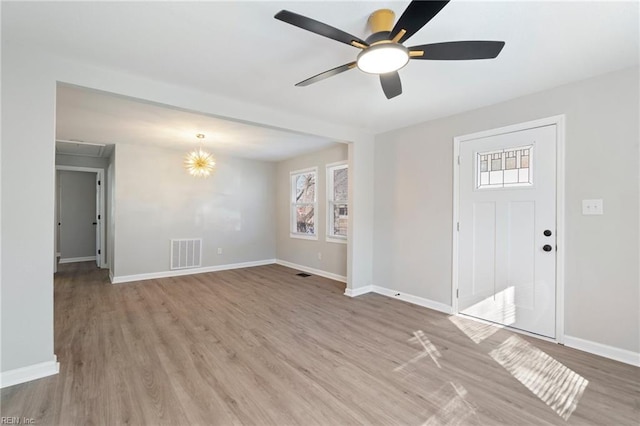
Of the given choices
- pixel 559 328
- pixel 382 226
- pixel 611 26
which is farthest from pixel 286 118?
pixel 559 328

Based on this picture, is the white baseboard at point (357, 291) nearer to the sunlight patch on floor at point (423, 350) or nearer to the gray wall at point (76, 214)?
the sunlight patch on floor at point (423, 350)

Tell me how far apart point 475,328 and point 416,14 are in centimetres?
309

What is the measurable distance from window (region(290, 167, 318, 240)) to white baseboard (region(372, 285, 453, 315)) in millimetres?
1908

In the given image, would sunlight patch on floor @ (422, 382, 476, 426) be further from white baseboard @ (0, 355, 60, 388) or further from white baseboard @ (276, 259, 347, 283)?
white baseboard @ (276, 259, 347, 283)

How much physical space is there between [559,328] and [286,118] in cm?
365

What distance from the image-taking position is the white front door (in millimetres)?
2857

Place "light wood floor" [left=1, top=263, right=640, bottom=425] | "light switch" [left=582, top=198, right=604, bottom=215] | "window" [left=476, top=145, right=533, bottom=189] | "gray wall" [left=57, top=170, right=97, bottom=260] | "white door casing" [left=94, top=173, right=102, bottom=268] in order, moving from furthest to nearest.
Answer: "gray wall" [left=57, top=170, right=97, bottom=260], "white door casing" [left=94, top=173, right=102, bottom=268], "window" [left=476, top=145, right=533, bottom=189], "light switch" [left=582, top=198, right=604, bottom=215], "light wood floor" [left=1, top=263, right=640, bottom=425]

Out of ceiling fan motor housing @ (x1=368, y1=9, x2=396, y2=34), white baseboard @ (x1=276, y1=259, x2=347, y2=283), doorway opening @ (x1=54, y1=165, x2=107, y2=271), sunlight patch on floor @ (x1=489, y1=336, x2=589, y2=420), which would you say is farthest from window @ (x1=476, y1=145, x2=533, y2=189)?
doorway opening @ (x1=54, y1=165, x2=107, y2=271)

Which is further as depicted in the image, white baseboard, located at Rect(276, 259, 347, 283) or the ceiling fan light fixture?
white baseboard, located at Rect(276, 259, 347, 283)

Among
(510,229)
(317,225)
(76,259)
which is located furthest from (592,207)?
(76,259)

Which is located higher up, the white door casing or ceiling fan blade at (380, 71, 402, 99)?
ceiling fan blade at (380, 71, 402, 99)

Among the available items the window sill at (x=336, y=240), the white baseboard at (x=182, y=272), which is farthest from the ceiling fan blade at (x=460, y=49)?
the white baseboard at (x=182, y=272)

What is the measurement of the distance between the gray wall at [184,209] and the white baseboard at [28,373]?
124 inches

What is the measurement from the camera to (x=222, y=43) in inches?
82.7
